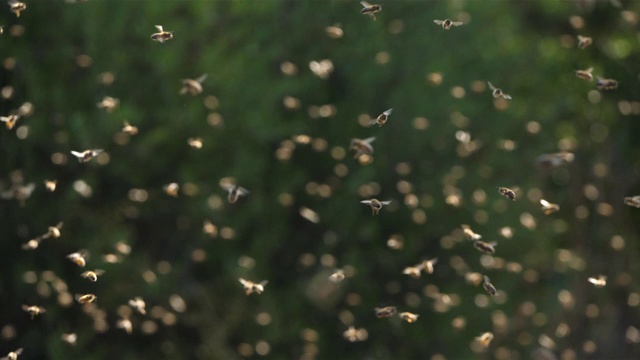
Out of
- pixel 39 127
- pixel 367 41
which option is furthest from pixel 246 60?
pixel 39 127

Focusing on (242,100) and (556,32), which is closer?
(242,100)

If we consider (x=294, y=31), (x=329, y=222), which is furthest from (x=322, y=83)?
(x=329, y=222)

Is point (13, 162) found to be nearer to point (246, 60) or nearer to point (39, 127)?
point (39, 127)

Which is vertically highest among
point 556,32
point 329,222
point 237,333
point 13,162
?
point 13,162

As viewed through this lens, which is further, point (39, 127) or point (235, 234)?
point (235, 234)

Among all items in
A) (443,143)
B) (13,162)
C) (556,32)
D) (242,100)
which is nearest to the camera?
(13,162)

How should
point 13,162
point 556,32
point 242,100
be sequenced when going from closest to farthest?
point 13,162 → point 242,100 → point 556,32

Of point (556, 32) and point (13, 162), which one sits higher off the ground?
point (13, 162)

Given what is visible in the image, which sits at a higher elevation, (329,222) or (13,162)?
(13,162)

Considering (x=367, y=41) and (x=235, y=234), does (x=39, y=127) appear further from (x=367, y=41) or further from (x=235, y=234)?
(x=367, y=41)
